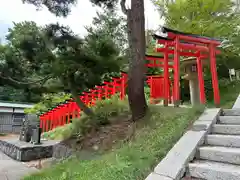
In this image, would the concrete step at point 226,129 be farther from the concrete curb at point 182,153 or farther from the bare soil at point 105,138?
the bare soil at point 105,138

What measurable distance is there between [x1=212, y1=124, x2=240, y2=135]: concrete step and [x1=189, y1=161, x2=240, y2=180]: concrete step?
2.48 ft

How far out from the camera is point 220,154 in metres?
2.49

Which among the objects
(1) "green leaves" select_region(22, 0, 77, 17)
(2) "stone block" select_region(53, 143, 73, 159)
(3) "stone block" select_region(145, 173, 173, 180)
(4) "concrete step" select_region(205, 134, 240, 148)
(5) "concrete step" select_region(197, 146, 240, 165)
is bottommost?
(2) "stone block" select_region(53, 143, 73, 159)

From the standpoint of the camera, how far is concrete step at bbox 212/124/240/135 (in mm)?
2967

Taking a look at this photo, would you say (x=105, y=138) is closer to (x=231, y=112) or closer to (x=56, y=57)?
(x=56, y=57)

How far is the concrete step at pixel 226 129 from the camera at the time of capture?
117 inches

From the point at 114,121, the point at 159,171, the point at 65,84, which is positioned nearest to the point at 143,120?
the point at 114,121

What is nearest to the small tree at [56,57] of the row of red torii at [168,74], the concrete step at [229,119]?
the row of red torii at [168,74]

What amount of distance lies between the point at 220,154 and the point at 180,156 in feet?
1.56

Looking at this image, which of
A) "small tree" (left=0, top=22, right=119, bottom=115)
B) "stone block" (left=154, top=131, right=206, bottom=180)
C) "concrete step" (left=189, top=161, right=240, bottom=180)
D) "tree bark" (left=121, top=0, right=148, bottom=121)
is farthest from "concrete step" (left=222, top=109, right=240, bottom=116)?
"small tree" (left=0, top=22, right=119, bottom=115)

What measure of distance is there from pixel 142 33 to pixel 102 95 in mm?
3017

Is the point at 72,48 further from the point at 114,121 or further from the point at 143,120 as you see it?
the point at 143,120

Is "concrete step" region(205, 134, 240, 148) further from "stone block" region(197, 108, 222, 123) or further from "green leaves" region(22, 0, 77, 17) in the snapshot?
"green leaves" region(22, 0, 77, 17)

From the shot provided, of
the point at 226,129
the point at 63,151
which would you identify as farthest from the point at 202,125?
the point at 63,151
